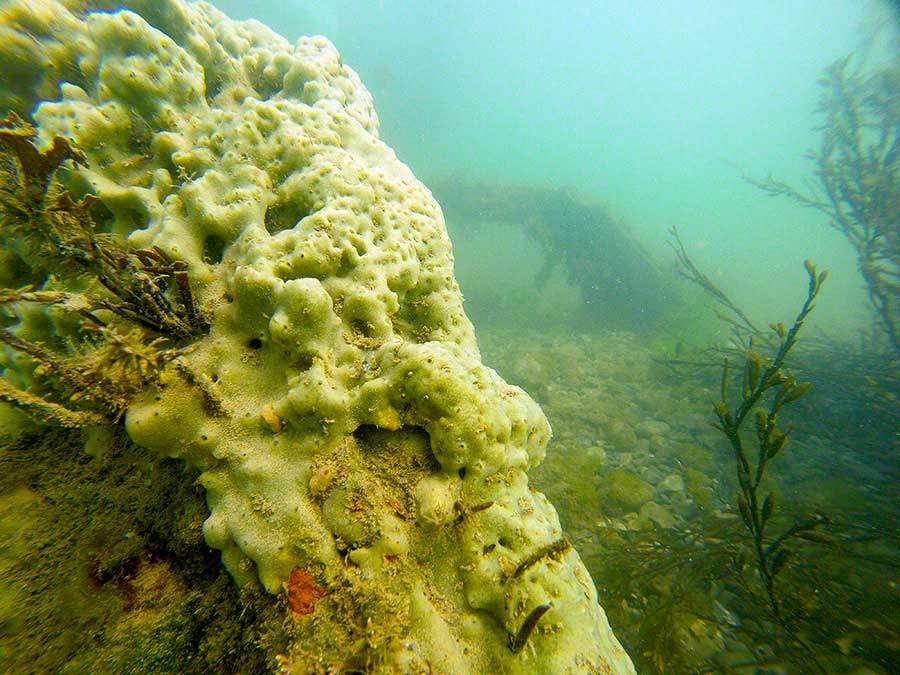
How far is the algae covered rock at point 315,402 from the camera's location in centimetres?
134

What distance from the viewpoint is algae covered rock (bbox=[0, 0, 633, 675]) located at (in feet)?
4.40

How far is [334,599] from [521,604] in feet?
2.47

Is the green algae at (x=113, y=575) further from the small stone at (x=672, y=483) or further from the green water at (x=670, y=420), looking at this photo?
the small stone at (x=672, y=483)

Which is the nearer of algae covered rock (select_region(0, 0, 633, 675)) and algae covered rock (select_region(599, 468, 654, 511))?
algae covered rock (select_region(0, 0, 633, 675))

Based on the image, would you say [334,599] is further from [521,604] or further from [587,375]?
[587,375]

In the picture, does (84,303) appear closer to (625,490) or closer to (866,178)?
(625,490)

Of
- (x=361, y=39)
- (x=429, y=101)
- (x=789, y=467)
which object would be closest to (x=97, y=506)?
(x=789, y=467)

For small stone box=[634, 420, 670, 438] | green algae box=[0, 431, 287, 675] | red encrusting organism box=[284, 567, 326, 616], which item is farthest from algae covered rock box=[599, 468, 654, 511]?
green algae box=[0, 431, 287, 675]

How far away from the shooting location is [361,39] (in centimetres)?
5466

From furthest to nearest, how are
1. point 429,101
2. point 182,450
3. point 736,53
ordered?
point 736,53
point 429,101
point 182,450

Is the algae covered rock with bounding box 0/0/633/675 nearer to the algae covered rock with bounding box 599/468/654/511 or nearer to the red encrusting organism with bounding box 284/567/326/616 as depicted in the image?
the red encrusting organism with bounding box 284/567/326/616

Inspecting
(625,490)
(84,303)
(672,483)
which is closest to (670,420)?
(672,483)

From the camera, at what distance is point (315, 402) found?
143 centimetres

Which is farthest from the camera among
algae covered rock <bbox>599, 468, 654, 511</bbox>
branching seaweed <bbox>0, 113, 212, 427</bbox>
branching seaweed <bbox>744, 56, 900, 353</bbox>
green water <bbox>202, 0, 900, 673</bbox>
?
branching seaweed <bbox>744, 56, 900, 353</bbox>
